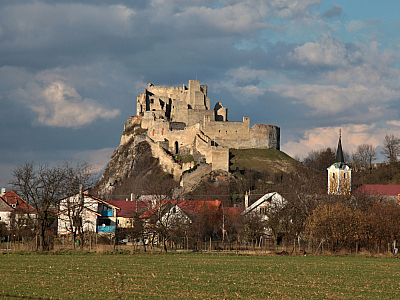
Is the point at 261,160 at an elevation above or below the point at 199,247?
above

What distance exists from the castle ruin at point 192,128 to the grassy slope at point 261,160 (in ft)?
6.73

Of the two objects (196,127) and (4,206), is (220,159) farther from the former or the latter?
(4,206)

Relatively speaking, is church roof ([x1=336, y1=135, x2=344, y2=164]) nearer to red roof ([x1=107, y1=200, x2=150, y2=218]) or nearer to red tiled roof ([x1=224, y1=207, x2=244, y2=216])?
red tiled roof ([x1=224, y1=207, x2=244, y2=216])

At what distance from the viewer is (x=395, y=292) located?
14.5m

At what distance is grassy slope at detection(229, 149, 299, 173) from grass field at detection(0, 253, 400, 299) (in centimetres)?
5747

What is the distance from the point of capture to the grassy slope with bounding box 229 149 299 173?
3157 inches

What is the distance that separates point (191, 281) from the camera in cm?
1591

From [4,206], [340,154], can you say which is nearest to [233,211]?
[340,154]

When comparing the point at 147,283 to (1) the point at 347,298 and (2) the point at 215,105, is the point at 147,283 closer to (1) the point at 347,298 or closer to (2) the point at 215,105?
(1) the point at 347,298

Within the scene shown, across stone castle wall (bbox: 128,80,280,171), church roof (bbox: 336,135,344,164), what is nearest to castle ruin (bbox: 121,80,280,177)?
stone castle wall (bbox: 128,80,280,171)

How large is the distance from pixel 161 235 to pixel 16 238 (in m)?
13.8

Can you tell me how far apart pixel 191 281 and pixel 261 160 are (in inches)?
2685

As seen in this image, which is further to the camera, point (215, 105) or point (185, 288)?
point (215, 105)

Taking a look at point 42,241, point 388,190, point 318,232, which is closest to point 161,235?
point 42,241
